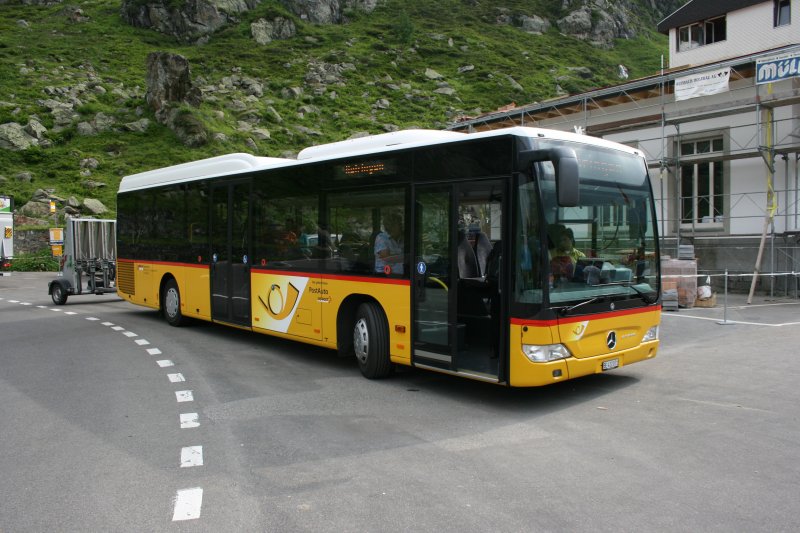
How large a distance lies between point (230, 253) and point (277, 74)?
188ft

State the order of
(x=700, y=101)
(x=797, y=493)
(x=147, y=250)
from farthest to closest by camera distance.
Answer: (x=700, y=101), (x=147, y=250), (x=797, y=493)

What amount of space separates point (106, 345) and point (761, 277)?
16934mm

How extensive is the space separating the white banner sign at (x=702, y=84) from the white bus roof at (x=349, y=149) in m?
12.2

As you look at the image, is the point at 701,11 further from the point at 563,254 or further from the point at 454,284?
the point at 454,284

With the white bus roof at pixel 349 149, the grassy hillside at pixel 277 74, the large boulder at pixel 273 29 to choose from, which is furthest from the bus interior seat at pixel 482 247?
the large boulder at pixel 273 29

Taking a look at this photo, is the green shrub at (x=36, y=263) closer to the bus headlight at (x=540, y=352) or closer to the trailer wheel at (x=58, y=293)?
the trailer wheel at (x=58, y=293)

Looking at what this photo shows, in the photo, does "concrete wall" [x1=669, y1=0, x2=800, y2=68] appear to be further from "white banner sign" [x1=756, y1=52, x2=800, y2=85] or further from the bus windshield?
the bus windshield

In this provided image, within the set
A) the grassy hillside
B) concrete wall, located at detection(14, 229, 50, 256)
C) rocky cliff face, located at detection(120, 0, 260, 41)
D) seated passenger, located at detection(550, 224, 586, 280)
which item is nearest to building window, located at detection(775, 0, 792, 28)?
seated passenger, located at detection(550, 224, 586, 280)

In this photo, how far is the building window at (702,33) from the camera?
25.3 metres

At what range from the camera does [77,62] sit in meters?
61.0

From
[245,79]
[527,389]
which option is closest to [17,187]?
[245,79]

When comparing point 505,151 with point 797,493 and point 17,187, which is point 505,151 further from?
point 17,187

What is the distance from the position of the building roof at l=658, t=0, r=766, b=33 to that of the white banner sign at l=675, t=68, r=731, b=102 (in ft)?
25.7

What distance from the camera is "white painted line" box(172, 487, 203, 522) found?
4.29 meters
